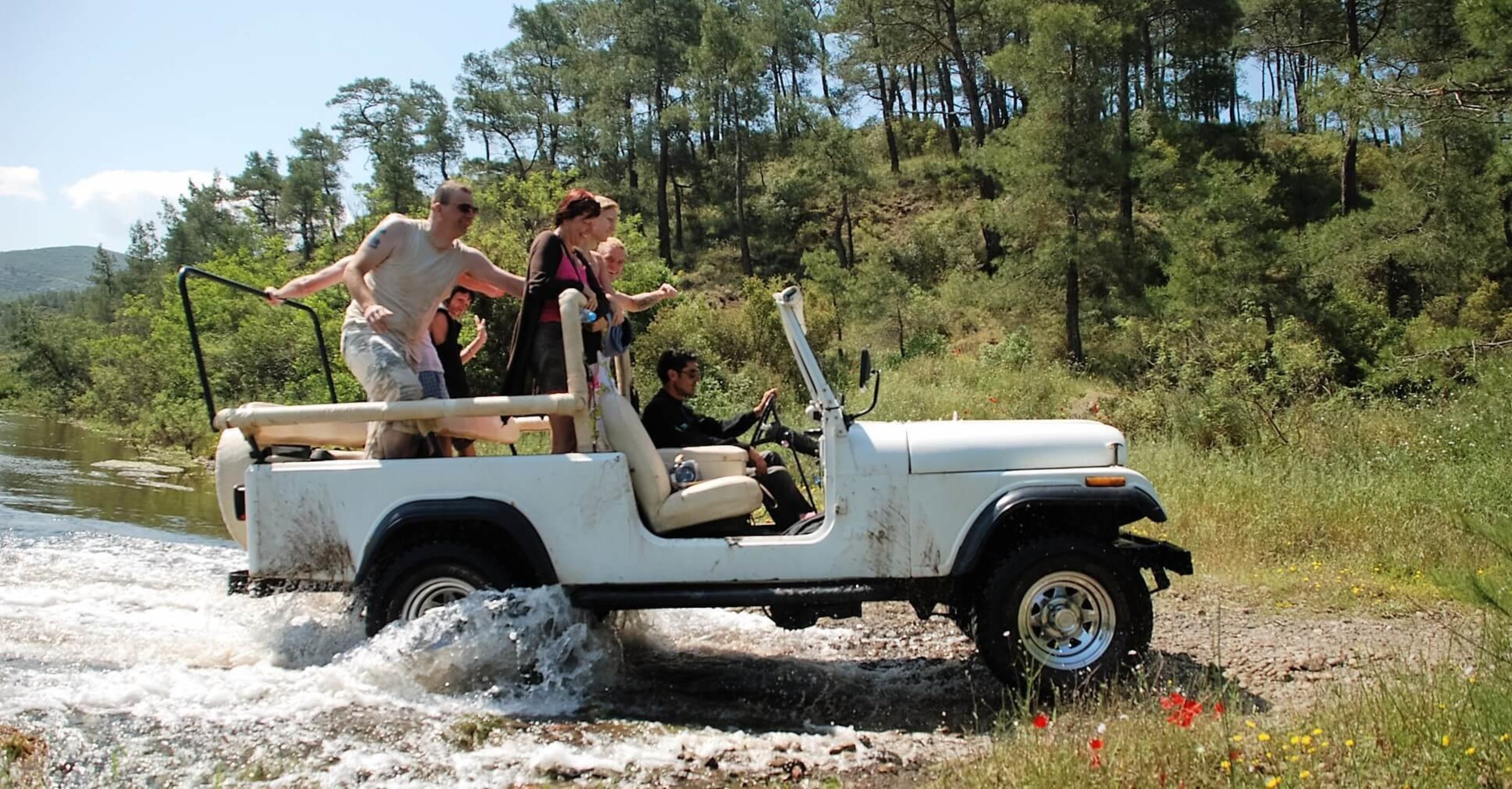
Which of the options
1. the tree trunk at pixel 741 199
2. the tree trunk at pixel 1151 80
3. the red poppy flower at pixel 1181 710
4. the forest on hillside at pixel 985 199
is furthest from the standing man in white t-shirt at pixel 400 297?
the tree trunk at pixel 741 199

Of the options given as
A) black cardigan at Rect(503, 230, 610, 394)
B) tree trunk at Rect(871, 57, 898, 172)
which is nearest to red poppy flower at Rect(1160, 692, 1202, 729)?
black cardigan at Rect(503, 230, 610, 394)

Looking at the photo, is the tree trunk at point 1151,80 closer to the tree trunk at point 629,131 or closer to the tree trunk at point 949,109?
the tree trunk at point 949,109

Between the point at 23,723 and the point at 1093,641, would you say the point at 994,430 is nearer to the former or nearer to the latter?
the point at 1093,641

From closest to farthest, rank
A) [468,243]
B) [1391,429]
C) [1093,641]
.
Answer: [1093,641]
[1391,429]
[468,243]

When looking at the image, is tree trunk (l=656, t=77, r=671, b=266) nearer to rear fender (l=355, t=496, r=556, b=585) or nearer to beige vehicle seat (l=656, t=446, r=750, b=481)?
beige vehicle seat (l=656, t=446, r=750, b=481)

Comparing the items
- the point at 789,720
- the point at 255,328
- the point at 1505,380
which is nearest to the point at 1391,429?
the point at 1505,380

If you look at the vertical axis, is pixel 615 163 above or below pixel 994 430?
above

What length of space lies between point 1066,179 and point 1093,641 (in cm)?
2184

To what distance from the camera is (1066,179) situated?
1000 inches

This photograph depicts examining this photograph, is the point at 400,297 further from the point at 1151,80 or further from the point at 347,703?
the point at 1151,80

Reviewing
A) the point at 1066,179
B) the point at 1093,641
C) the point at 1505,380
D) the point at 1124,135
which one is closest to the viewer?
the point at 1093,641

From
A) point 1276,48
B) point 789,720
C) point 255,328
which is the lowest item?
point 789,720

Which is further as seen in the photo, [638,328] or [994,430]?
[638,328]

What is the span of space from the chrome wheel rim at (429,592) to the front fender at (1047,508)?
7.32ft
